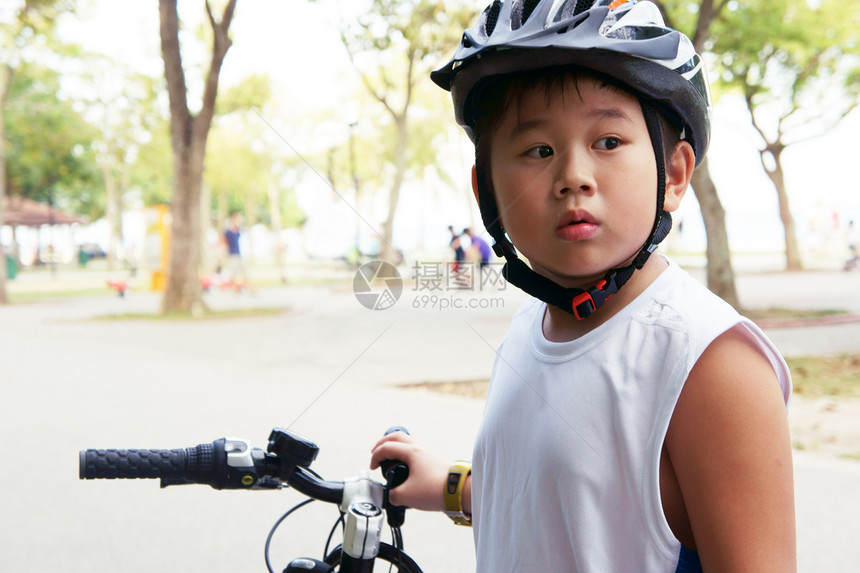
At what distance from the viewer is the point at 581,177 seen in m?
1.02

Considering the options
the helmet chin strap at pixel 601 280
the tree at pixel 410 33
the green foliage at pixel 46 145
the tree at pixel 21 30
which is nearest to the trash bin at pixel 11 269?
the green foliage at pixel 46 145

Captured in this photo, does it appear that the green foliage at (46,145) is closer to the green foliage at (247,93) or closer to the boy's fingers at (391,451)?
the green foliage at (247,93)

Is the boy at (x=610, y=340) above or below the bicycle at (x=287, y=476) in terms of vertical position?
above

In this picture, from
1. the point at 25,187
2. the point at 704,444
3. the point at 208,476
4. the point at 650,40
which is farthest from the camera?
the point at 25,187

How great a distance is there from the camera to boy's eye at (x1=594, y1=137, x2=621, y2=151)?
1.05m

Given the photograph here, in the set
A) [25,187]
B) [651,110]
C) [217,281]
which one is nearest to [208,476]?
[651,110]

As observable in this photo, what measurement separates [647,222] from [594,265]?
0.10 meters

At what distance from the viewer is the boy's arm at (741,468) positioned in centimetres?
92

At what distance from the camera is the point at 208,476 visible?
1345mm

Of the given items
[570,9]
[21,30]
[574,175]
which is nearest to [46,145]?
[21,30]

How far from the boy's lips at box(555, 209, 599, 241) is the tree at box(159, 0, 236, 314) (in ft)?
43.9

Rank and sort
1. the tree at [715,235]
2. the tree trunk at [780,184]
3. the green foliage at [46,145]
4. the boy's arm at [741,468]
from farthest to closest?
1. the green foliage at [46,145]
2. the tree trunk at [780,184]
3. the tree at [715,235]
4. the boy's arm at [741,468]

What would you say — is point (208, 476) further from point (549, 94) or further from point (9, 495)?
point (9, 495)

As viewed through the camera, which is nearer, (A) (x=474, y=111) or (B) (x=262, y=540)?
(A) (x=474, y=111)
